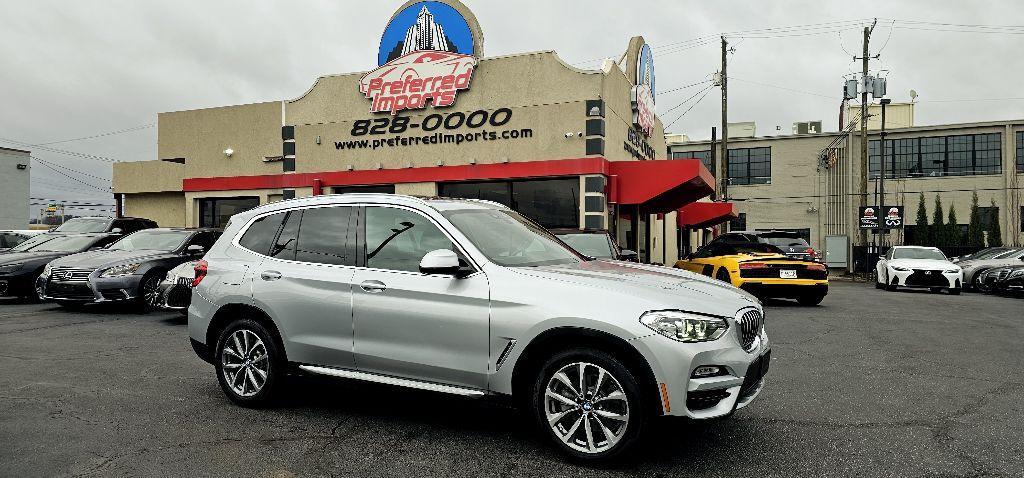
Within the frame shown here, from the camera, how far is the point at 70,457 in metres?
4.00

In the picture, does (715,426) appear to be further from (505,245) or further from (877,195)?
(877,195)

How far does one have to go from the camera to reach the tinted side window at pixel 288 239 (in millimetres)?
5172

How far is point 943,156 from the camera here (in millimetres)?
38188

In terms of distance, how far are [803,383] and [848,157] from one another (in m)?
38.5

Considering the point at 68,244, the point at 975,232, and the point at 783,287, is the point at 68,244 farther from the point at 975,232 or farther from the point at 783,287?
the point at 975,232

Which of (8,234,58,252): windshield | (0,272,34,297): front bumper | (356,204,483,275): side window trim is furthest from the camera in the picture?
(8,234,58,252): windshield

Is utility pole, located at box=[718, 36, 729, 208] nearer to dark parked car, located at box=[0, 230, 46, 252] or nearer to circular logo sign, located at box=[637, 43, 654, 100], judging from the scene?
circular logo sign, located at box=[637, 43, 654, 100]

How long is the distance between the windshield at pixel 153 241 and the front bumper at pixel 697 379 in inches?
438

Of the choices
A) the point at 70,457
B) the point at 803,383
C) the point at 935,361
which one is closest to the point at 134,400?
the point at 70,457

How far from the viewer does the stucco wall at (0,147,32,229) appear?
42.2 meters

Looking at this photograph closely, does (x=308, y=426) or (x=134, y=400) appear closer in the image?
(x=308, y=426)

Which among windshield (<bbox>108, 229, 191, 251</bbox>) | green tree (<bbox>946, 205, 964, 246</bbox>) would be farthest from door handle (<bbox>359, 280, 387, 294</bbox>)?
green tree (<bbox>946, 205, 964, 246</bbox>)

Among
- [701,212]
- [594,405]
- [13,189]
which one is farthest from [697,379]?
[13,189]

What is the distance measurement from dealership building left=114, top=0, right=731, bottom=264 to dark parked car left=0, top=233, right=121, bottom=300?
7.37 m
